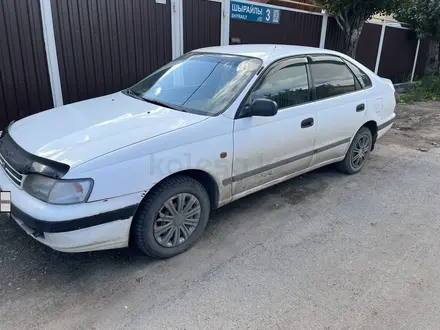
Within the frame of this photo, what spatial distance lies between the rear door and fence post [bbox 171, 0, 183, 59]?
3478 millimetres

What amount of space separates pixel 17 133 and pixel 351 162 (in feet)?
12.7

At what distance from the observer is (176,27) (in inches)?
272

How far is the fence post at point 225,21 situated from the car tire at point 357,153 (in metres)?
4.05

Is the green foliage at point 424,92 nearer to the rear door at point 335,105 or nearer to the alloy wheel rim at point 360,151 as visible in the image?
the alloy wheel rim at point 360,151

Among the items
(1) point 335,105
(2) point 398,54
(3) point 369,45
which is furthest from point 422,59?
(1) point 335,105

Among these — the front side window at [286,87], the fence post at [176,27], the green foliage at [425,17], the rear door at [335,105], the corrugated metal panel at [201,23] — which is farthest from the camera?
the green foliage at [425,17]

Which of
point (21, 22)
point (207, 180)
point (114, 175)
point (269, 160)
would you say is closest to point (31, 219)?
point (114, 175)

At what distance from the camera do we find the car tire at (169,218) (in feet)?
9.32

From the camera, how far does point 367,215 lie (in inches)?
154

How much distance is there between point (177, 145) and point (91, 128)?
0.72 meters

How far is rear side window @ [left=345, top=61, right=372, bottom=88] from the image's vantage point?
4695 millimetres

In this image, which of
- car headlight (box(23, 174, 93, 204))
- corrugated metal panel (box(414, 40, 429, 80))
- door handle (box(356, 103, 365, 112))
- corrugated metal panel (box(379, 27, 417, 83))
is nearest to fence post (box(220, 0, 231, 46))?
door handle (box(356, 103, 365, 112))

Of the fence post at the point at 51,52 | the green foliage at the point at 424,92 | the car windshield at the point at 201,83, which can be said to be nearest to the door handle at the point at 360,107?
the car windshield at the point at 201,83

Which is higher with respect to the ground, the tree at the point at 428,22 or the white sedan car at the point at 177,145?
the tree at the point at 428,22
